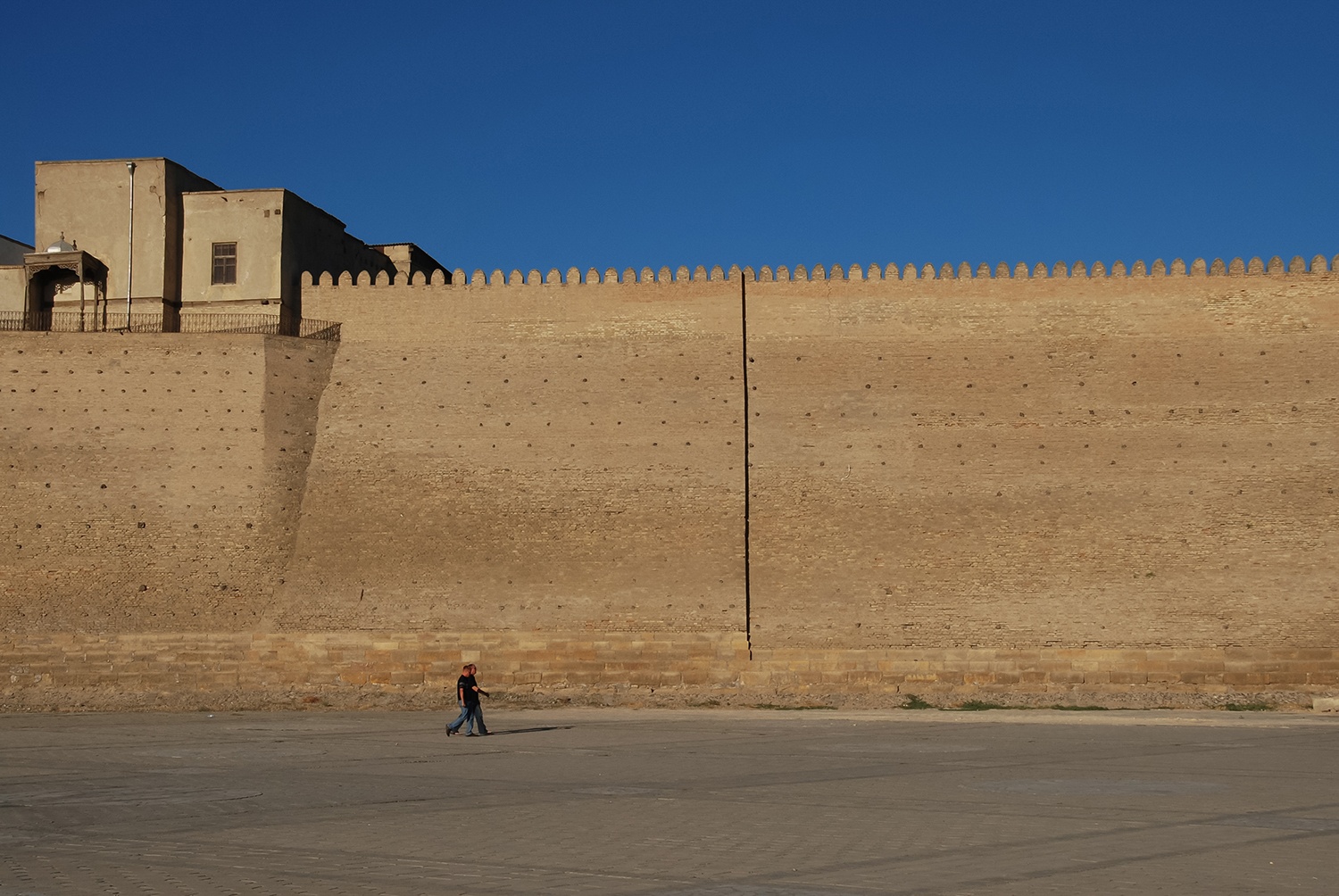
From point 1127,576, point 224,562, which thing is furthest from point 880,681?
point 224,562

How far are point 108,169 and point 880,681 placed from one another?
41.2 feet

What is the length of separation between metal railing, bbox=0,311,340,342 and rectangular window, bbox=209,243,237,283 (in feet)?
1.69

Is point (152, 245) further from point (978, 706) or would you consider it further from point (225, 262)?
point (978, 706)

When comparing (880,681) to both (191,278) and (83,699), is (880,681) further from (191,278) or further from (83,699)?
(191,278)

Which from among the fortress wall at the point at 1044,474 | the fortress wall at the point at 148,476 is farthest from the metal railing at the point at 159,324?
the fortress wall at the point at 1044,474

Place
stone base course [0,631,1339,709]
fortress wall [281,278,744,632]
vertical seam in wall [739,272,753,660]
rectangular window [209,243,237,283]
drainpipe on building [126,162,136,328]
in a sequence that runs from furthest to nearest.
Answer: rectangular window [209,243,237,283], drainpipe on building [126,162,136,328], fortress wall [281,278,744,632], vertical seam in wall [739,272,753,660], stone base course [0,631,1339,709]

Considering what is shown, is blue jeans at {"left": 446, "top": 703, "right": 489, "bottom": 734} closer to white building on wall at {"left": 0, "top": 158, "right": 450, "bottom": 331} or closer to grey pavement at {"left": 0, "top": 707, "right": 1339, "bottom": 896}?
grey pavement at {"left": 0, "top": 707, "right": 1339, "bottom": 896}

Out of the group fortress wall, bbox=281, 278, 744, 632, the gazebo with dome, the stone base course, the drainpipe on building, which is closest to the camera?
the stone base course

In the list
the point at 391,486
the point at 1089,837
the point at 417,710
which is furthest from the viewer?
the point at 391,486

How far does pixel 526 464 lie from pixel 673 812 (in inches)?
451

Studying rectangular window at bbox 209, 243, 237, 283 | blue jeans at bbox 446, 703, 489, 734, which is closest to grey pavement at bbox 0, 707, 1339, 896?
blue jeans at bbox 446, 703, 489, 734

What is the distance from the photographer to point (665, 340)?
62.7 ft

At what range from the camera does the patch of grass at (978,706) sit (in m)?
15.7

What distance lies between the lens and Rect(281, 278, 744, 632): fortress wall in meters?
17.8
